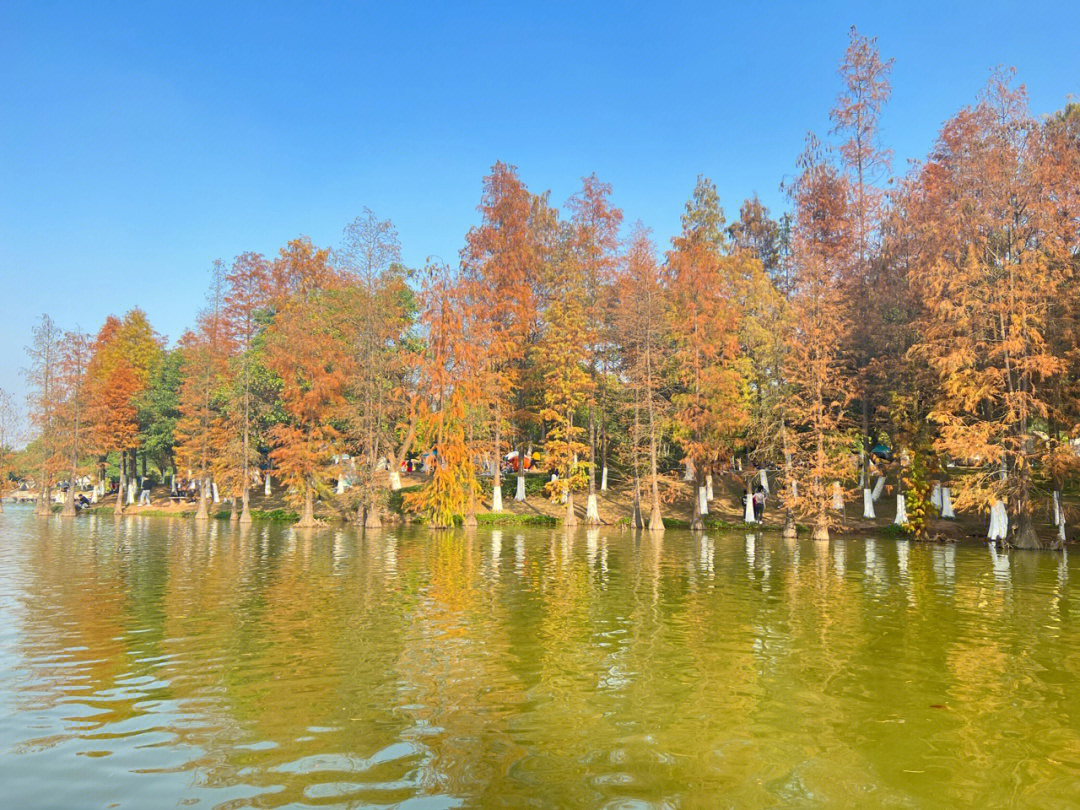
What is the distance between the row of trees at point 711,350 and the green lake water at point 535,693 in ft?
56.4

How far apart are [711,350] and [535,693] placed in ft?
121

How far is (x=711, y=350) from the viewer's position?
144 feet

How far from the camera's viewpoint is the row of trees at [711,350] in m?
33.0

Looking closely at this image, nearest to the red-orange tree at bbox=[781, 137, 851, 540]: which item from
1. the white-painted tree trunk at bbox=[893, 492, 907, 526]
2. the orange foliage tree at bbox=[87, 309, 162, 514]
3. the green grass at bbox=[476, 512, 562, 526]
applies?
the white-painted tree trunk at bbox=[893, 492, 907, 526]

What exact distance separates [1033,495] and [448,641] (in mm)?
36343

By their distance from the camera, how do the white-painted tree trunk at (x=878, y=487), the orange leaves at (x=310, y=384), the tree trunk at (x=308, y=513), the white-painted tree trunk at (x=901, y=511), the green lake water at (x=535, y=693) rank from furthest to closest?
the orange leaves at (x=310, y=384) < the tree trunk at (x=308, y=513) < the white-painted tree trunk at (x=878, y=487) < the white-painted tree trunk at (x=901, y=511) < the green lake water at (x=535, y=693)

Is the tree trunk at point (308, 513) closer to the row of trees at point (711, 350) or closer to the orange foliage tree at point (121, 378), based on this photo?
the row of trees at point (711, 350)

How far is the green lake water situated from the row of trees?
17.2m

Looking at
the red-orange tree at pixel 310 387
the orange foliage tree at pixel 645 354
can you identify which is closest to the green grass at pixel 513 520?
the orange foliage tree at pixel 645 354

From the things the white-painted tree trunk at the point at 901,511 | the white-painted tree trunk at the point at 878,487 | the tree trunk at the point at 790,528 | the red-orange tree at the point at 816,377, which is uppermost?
the red-orange tree at the point at 816,377

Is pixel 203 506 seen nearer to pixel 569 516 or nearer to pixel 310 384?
pixel 310 384

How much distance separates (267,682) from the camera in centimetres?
965

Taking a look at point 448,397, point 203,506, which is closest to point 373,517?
point 448,397

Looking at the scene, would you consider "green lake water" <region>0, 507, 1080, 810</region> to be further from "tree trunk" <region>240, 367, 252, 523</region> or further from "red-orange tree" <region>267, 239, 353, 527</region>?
"tree trunk" <region>240, 367, 252, 523</region>
